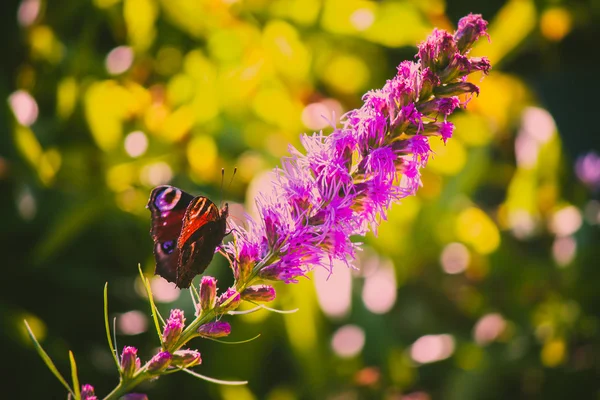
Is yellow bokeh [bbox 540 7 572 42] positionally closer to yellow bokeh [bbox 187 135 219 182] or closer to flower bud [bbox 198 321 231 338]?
yellow bokeh [bbox 187 135 219 182]

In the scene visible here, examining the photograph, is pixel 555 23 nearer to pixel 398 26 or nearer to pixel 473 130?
pixel 473 130

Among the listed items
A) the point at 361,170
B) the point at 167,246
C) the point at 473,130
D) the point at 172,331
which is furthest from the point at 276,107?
the point at 172,331

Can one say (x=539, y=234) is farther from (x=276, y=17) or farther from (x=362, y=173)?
(x=362, y=173)

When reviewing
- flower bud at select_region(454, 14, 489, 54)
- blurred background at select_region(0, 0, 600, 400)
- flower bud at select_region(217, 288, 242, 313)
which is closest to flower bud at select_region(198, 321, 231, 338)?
flower bud at select_region(217, 288, 242, 313)

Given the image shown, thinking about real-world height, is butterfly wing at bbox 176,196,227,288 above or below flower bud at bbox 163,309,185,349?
above

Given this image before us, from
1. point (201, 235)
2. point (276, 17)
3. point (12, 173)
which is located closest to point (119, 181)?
point (12, 173)

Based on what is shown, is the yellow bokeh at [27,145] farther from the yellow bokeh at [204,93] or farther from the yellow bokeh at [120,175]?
the yellow bokeh at [204,93]
